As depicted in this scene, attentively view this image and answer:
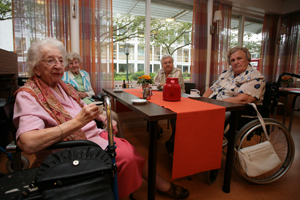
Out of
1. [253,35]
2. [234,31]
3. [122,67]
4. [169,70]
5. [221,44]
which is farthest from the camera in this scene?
[253,35]

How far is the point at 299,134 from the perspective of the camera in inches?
112

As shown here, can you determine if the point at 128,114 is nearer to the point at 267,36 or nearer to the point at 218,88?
the point at 218,88

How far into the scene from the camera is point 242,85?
1718mm

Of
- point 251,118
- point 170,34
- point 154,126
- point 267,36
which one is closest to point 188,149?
point 154,126

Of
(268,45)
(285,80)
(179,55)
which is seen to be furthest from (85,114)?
(268,45)

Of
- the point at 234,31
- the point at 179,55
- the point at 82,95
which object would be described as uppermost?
the point at 234,31

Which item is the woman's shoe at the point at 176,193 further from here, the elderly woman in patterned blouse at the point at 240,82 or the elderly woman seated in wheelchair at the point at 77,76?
the elderly woman seated in wheelchair at the point at 77,76

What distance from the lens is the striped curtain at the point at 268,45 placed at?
4465 mm

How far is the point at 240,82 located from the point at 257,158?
31.5 inches

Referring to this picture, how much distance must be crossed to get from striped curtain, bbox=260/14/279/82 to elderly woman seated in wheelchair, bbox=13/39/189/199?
4.72 meters

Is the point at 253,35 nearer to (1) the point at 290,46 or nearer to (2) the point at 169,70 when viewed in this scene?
(1) the point at 290,46

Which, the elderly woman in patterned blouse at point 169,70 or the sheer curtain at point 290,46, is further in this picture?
the sheer curtain at point 290,46

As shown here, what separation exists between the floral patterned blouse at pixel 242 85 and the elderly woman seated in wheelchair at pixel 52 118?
1193 millimetres

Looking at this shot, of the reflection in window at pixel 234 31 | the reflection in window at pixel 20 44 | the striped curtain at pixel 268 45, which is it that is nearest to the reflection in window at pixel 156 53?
the reflection in window at pixel 234 31
